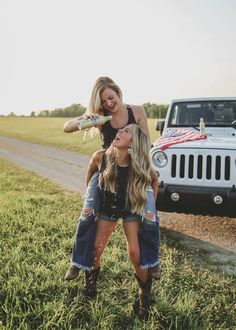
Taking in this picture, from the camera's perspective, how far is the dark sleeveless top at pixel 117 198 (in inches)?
116

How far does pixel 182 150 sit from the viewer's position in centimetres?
475

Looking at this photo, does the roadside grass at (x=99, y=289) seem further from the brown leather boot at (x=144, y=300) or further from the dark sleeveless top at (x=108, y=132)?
the dark sleeveless top at (x=108, y=132)

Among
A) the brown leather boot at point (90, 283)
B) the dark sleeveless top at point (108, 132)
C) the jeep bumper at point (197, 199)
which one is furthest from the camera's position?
the jeep bumper at point (197, 199)

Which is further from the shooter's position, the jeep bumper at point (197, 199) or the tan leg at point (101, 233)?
the jeep bumper at point (197, 199)

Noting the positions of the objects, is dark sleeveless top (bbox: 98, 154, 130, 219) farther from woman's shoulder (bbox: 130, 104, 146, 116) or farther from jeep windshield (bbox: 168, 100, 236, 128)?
jeep windshield (bbox: 168, 100, 236, 128)

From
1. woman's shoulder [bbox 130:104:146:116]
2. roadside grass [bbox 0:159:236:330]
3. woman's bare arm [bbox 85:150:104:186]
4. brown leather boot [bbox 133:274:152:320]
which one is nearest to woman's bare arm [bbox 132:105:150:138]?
woman's shoulder [bbox 130:104:146:116]

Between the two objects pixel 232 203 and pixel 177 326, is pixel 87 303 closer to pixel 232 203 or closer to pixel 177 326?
pixel 177 326

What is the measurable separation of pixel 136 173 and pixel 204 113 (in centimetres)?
366

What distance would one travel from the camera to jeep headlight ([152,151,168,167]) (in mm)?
4805

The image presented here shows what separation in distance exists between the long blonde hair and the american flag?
6.40 ft

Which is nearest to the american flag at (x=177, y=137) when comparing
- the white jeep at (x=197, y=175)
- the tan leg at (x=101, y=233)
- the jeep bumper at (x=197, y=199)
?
the white jeep at (x=197, y=175)

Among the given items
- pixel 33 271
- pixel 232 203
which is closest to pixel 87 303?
pixel 33 271

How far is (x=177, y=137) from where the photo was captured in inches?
212

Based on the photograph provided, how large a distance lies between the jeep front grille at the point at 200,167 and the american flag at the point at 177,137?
0.25 m
